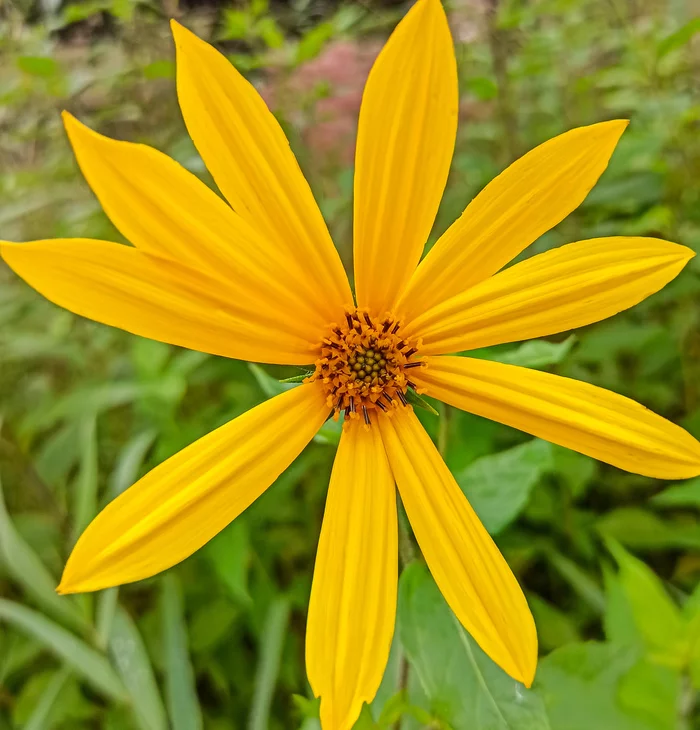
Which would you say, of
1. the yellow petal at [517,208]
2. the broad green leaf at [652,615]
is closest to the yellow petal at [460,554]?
the yellow petal at [517,208]

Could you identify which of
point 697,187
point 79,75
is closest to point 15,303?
point 79,75

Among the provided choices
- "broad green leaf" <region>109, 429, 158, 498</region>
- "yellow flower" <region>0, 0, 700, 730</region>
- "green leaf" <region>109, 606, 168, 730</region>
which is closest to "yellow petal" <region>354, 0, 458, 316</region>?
"yellow flower" <region>0, 0, 700, 730</region>

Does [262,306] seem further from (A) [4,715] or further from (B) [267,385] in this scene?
(A) [4,715]

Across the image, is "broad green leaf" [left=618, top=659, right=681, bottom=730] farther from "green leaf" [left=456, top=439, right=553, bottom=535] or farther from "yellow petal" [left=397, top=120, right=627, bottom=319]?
"yellow petal" [left=397, top=120, right=627, bottom=319]

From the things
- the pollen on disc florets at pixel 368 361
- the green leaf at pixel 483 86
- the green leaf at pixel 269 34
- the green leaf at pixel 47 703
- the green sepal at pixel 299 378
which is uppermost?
the green leaf at pixel 269 34

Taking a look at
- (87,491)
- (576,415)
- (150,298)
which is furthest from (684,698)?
(87,491)

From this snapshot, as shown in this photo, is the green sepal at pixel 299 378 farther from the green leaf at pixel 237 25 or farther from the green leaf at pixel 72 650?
the green leaf at pixel 237 25
